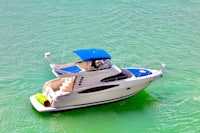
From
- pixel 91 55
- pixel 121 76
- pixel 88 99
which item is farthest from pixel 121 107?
pixel 91 55

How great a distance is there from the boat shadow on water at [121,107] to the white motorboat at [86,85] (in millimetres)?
311

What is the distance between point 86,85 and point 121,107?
2.37 m

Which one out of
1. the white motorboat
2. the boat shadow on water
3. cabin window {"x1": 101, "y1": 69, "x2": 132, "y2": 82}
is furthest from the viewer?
cabin window {"x1": 101, "y1": 69, "x2": 132, "y2": 82}

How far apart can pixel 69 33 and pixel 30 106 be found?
10077 mm

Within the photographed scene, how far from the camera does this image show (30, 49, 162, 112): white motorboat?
1819cm

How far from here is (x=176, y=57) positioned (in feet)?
82.5

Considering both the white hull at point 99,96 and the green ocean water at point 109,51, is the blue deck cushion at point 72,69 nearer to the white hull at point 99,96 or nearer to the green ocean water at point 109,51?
the white hull at point 99,96

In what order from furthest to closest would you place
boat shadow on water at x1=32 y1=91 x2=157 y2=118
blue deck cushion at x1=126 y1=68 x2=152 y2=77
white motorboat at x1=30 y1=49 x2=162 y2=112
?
blue deck cushion at x1=126 y1=68 x2=152 y2=77
boat shadow on water at x1=32 y1=91 x2=157 y2=118
white motorboat at x1=30 y1=49 x2=162 y2=112

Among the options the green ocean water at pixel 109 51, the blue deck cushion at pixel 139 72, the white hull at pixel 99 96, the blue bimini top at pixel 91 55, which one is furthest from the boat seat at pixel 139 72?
the blue bimini top at pixel 91 55

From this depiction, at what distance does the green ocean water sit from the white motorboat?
1.75 ft

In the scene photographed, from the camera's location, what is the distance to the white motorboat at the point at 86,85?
716 inches

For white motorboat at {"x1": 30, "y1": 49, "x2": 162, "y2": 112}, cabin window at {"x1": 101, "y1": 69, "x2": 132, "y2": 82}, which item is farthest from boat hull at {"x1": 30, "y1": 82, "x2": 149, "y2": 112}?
cabin window at {"x1": 101, "y1": 69, "x2": 132, "y2": 82}

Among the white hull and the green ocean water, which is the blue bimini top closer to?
the white hull

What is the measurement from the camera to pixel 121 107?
19.5 m
